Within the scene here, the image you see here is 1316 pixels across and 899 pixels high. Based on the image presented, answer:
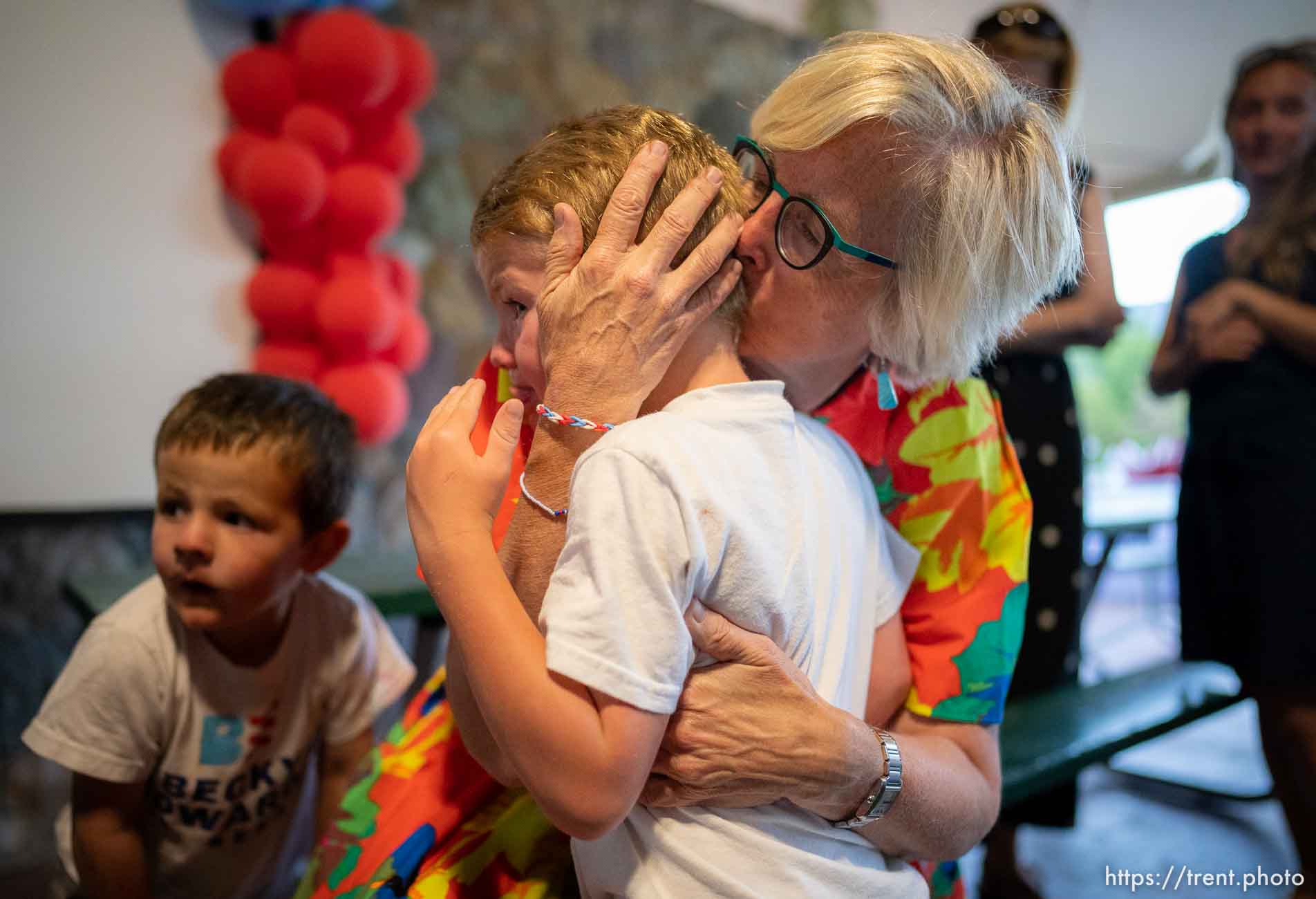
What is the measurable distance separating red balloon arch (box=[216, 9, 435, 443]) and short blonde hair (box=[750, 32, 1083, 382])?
2.09 metres

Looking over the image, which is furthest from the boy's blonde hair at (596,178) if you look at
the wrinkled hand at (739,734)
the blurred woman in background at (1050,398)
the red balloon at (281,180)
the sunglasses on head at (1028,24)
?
the red balloon at (281,180)

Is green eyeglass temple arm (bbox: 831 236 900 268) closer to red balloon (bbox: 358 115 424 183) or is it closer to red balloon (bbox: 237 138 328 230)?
red balloon (bbox: 237 138 328 230)

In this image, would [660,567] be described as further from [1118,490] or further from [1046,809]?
[1118,490]

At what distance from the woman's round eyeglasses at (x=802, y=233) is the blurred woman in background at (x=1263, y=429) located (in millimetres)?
1763

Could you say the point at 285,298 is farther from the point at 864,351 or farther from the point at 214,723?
the point at 864,351

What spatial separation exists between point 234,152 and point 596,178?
93.3 inches

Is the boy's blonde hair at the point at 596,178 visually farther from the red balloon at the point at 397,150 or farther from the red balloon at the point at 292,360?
the red balloon at the point at 397,150

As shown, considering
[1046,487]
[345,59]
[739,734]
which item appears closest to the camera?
[739,734]

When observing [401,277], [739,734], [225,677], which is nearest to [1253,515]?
[739,734]

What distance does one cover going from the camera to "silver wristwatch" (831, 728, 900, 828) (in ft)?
3.07

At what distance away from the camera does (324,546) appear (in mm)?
1403

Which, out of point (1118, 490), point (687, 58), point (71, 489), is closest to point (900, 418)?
point (71, 489)

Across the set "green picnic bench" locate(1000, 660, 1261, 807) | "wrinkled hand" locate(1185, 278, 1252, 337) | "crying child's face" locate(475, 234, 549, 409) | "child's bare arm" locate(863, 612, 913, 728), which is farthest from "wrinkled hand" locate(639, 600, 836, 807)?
"wrinkled hand" locate(1185, 278, 1252, 337)

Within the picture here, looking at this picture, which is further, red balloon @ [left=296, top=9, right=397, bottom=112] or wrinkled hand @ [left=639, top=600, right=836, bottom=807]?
red balloon @ [left=296, top=9, right=397, bottom=112]
